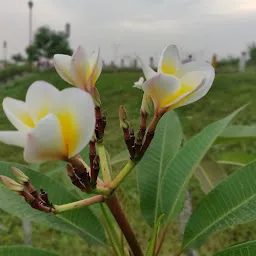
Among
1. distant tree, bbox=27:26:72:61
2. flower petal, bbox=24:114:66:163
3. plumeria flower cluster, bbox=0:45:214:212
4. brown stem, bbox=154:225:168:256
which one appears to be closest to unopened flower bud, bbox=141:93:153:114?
plumeria flower cluster, bbox=0:45:214:212

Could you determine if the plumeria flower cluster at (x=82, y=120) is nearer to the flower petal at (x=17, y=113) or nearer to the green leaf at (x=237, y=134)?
the flower petal at (x=17, y=113)

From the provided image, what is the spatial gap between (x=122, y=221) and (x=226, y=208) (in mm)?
166

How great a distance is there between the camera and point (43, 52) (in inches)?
373

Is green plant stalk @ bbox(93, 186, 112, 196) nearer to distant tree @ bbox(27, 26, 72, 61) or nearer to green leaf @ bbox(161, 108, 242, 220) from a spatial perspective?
green leaf @ bbox(161, 108, 242, 220)

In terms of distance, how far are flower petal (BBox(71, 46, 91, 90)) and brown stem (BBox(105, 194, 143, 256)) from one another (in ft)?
0.34

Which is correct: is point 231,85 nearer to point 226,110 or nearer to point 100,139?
point 226,110

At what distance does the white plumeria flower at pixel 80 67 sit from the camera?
0.43 meters

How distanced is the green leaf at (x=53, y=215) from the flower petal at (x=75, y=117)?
0.24 meters

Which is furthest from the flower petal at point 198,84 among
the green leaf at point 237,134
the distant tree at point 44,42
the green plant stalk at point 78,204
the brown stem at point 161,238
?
the distant tree at point 44,42

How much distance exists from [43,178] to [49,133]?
0.28 metres

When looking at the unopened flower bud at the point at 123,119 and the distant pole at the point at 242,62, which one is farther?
the distant pole at the point at 242,62

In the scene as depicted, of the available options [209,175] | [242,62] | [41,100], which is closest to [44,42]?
[242,62]

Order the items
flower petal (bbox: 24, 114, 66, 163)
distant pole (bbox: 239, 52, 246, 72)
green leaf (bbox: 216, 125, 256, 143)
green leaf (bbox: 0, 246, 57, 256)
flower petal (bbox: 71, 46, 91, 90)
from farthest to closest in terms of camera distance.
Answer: distant pole (bbox: 239, 52, 246, 72) < green leaf (bbox: 216, 125, 256, 143) < green leaf (bbox: 0, 246, 57, 256) < flower petal (bbox: 71, 46, 91, 90) < flower petal (bbox: 24, 114, 66, 163)

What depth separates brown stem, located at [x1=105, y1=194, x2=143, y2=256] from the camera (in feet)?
1.45
